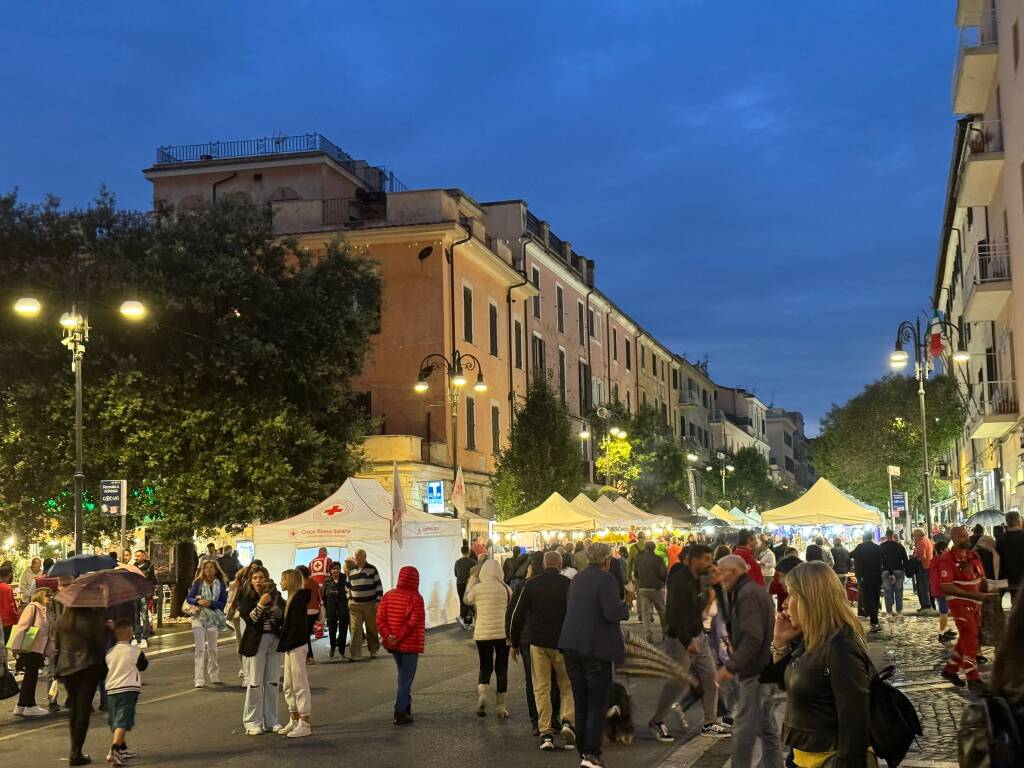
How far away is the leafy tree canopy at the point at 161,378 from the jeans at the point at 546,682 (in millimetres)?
20099

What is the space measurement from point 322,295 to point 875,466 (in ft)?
128

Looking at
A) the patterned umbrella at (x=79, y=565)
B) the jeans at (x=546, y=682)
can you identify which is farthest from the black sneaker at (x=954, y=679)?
the patterned umbrella at (x=79, y=565)

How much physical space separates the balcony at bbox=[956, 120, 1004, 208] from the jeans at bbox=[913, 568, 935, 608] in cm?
999

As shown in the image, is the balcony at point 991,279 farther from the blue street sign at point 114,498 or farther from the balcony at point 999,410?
the blue street sign at point 114,498

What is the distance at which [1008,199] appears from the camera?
98.5 ft

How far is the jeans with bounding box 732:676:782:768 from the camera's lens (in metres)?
8.45

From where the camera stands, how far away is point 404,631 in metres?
13.2

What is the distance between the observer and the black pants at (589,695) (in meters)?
10.1

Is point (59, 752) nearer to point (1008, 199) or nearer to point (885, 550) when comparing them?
point (885, 550)

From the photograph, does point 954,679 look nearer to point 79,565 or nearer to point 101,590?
point 101,590

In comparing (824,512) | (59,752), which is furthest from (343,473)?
(59,752)

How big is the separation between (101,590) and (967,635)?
9029mm

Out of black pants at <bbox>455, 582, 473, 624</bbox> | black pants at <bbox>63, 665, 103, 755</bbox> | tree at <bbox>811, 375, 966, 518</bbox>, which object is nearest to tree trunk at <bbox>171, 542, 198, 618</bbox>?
black pants at <bbox>455, 582, 473, 624</bbox>

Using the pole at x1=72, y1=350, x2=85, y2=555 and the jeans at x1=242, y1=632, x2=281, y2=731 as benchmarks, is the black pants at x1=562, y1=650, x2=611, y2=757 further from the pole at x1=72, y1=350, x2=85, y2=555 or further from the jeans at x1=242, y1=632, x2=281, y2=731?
the pole at x1=72, y1=350, x2=85, y2=555
